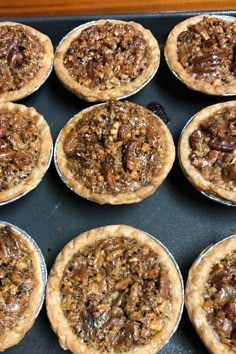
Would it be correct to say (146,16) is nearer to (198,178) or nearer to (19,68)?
(19,68)

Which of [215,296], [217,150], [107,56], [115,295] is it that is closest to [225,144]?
[217,150]

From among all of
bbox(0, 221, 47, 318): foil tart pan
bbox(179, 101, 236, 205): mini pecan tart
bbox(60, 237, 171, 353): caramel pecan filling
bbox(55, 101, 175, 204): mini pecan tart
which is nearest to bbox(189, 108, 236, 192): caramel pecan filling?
bbox(179, 101, 236, 205): mini pecan tart

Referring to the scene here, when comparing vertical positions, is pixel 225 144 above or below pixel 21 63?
below

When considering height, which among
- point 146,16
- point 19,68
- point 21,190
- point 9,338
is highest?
point 146,16

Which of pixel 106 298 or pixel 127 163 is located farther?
pixel 127 163

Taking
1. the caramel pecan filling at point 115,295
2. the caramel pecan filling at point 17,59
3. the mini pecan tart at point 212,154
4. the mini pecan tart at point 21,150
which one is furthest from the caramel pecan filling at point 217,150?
the caramel pecan filling at point 17,59

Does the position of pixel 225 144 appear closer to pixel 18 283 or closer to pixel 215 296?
pixel 215 296

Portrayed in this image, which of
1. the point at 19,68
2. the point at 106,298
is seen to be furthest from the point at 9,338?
the point at 19,68
